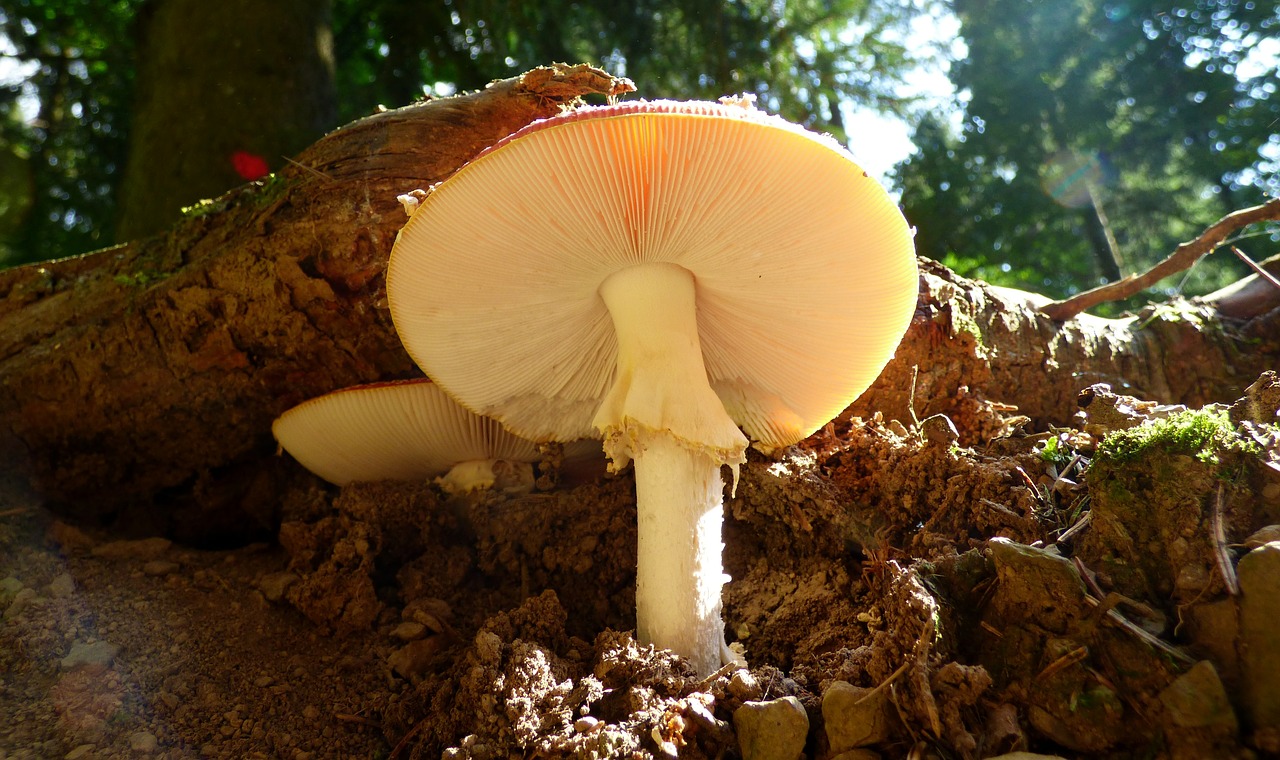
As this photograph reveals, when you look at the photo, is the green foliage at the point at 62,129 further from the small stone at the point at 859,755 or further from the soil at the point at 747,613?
the small stone at the point at 859,755

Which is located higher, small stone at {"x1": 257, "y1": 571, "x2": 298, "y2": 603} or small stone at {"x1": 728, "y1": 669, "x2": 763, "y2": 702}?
small stone at {"x1": 257, "y1": 571, "x2": 298, "y2": 603}

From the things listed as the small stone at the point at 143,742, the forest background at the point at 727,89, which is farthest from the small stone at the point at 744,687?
the forest background at the point at 727,89

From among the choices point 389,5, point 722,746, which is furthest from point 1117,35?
point 722,746

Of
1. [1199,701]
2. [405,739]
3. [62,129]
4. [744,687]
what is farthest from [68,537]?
[62,129]

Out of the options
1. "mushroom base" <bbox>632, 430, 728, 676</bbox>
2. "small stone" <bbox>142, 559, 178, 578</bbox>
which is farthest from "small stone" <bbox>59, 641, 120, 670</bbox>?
"mushroom base" <bbox>632, 430, 728, 676</bbox>

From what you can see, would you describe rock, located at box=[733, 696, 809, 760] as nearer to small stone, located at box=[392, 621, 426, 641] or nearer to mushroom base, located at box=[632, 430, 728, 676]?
mushroom base, located at box=[632, 430, 728, 676]

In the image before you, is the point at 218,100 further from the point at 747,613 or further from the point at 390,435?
the point at 747,613

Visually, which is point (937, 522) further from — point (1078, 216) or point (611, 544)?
point (1078, 216)
